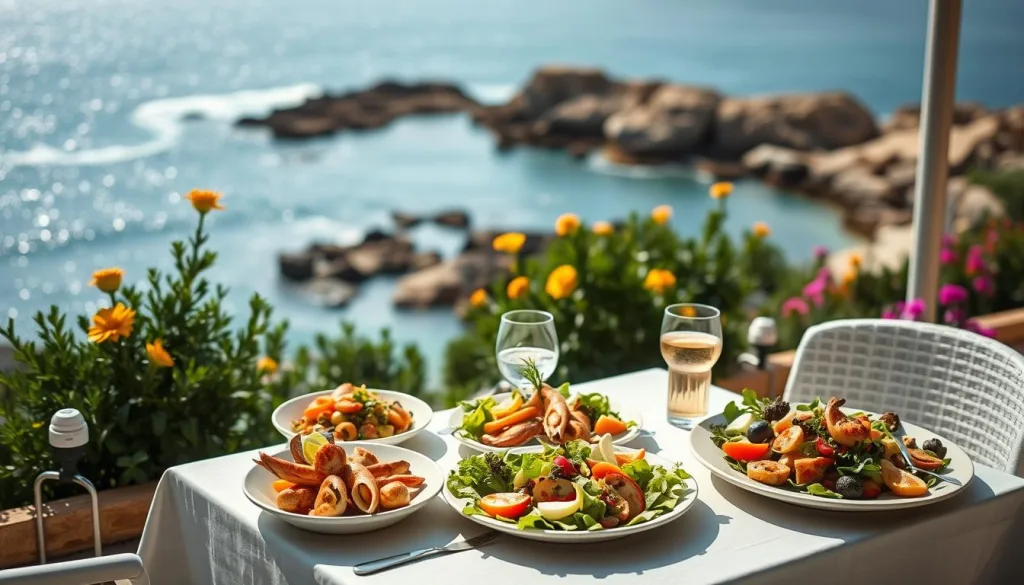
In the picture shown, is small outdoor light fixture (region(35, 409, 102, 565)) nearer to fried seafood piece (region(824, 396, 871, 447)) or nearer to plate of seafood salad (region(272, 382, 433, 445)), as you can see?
plate of seafood salad (region(272, 382, 433, 445))

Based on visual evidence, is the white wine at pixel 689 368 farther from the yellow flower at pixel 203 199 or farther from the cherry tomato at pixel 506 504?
the yellow flower at pixel 203 199

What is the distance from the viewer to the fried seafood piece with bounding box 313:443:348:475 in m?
1.27

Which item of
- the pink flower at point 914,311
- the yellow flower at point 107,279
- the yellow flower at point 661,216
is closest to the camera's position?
the yellow flower at point 107,279

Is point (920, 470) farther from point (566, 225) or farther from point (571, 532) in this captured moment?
point (566, 225)

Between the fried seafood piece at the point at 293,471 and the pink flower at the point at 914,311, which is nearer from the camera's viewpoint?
the fried seafood piece at the point at 293,471

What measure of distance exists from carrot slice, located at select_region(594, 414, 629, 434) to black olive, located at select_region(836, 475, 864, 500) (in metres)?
0.33

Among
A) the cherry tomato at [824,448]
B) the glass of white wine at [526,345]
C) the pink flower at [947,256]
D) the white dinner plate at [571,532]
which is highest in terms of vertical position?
the glass of white wine at [526,345]

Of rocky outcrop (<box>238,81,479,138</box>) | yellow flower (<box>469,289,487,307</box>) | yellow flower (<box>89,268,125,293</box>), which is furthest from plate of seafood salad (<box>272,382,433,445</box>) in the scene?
rocky outcrop (<box>238,81,479,138</box>)

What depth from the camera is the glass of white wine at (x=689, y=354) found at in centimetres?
158

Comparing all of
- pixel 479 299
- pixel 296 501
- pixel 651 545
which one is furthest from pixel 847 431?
pixel 479 299

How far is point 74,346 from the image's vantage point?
2016 millimetres

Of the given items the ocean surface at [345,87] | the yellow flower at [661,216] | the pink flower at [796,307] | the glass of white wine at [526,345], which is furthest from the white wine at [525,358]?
the ocean surface at [345,87]

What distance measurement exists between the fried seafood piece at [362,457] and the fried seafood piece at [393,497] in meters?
0.09

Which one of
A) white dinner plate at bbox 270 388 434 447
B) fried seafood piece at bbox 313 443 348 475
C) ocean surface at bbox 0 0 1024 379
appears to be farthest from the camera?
ocean surface at bbox 0 0 1024 379
